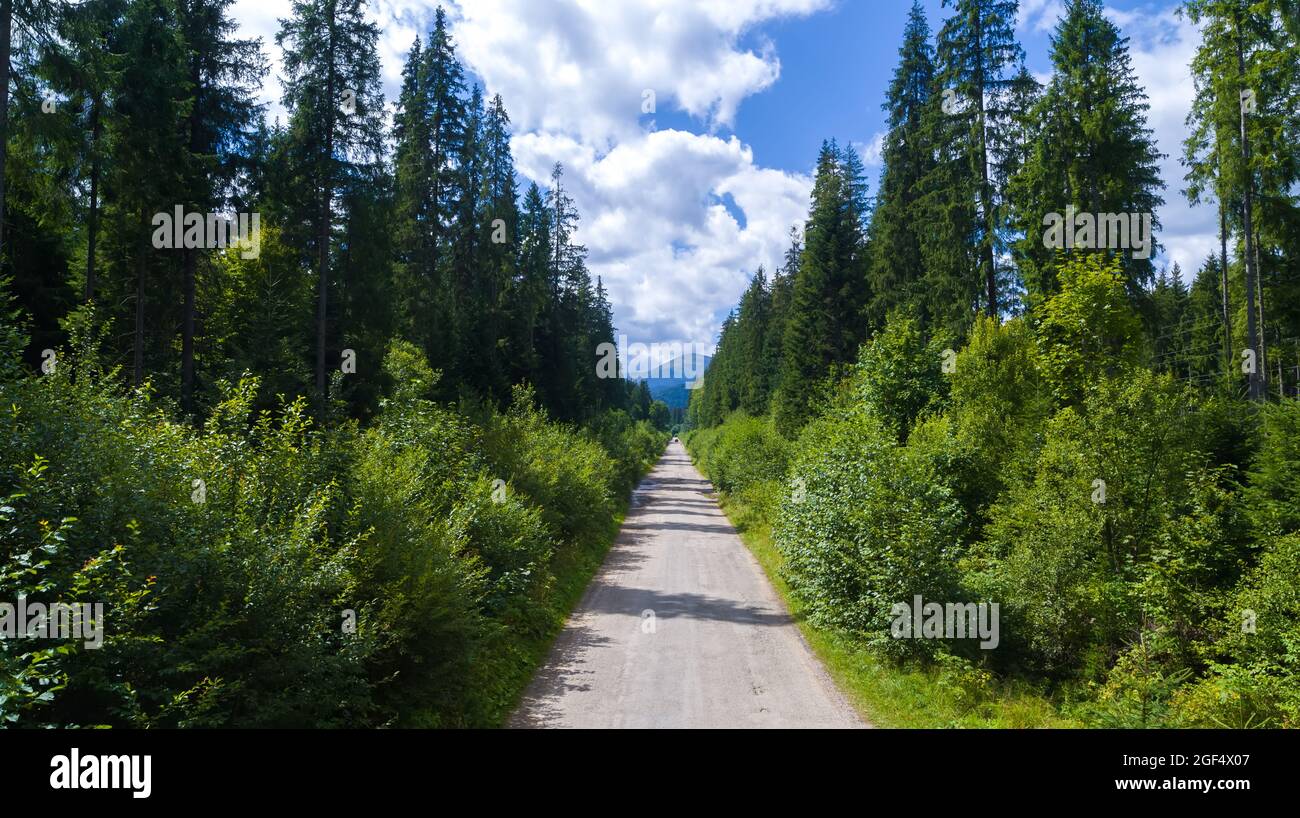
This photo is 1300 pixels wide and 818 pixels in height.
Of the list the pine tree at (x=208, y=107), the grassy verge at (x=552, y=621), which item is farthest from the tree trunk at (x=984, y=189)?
the pine tree at (x=208, y=107)

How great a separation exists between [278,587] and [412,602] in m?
2.10

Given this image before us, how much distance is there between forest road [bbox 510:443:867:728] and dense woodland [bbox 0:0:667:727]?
0.79 meters

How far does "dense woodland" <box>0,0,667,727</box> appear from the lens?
206 inches

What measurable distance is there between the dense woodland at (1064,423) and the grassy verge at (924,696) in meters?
0.23

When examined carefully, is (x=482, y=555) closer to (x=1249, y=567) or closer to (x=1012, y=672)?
(x=1012, y=672)

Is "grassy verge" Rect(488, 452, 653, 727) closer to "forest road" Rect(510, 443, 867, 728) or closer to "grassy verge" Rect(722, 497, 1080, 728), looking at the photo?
"forest road" Rect(510, 443, 867, 728)

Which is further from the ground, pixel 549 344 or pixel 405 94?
pixel 405 94

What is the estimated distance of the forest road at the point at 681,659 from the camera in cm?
846

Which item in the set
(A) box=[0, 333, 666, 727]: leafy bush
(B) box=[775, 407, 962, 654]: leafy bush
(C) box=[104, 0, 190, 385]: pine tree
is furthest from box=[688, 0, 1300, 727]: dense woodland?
(C) box=[104, 0, 190, 385]: pine tree

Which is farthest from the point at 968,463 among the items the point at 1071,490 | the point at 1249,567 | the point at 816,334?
the point at 816,334

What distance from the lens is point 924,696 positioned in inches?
350

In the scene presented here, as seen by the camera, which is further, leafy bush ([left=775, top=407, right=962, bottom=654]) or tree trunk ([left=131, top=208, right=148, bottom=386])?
tree trunk ([left=131, top=208, right=148, bottom=386])

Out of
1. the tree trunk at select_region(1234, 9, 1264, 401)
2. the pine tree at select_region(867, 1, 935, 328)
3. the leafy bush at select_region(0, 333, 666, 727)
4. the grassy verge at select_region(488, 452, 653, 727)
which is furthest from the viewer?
the pine tree at select_region(867, 1, 935, 328)
